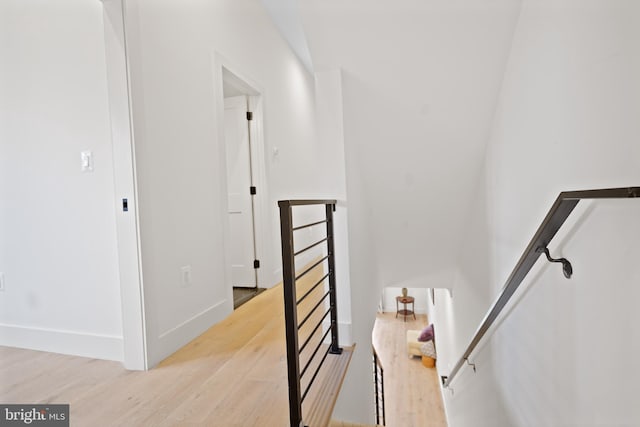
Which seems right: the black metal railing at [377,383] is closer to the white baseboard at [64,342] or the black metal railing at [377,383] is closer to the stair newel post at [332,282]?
the stair newel post at [332,282]

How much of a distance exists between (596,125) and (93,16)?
2.43 metres

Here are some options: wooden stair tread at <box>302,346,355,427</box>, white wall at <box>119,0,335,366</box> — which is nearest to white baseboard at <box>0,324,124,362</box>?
white wall at <box>119,0,335,366</box>

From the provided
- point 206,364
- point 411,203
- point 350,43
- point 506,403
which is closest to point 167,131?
point 350,43

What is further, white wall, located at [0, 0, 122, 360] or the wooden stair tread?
white wall, located at [0, 0, 122, 360]

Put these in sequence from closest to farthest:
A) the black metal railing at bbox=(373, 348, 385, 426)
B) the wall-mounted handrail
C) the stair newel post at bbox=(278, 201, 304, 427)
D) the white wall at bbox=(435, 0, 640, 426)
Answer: the wall-mounted handrail
the white wall at bbox=(435, 0, 640, 426)
the stair newel post at bbox=(278, 201, 304, 427)
the black metal railing at bbox=(373, 348, 385, 426)

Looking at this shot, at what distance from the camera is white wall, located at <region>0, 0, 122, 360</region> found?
1.93m

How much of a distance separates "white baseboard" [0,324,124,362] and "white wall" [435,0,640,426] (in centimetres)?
217

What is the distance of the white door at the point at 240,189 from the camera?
3459 mm

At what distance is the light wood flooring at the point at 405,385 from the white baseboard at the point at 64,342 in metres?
4.54

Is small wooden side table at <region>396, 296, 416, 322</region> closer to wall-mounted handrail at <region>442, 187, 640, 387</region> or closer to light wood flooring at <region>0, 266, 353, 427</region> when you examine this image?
light wood flooring at <region>0, 266, 353, 427</region>

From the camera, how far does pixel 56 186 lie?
203 cm

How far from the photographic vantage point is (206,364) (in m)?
1.92

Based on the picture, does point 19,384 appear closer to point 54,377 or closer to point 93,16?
point 54,377

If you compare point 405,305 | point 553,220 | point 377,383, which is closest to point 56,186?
point 553,220
